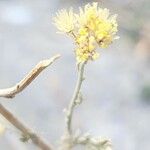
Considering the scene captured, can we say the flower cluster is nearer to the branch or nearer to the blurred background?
the branch

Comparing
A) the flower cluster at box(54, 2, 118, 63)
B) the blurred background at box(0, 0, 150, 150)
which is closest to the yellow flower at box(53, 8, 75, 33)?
the flower cluster at box(54, 2, 118, 63)

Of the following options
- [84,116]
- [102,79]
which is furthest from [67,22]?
[102,79]

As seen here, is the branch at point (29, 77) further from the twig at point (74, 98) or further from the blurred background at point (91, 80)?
the blurred background at point (91, 80)

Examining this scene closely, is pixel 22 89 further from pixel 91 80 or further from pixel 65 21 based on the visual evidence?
pixel 91 80

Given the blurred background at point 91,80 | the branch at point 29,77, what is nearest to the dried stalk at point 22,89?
the branch at point 29,77

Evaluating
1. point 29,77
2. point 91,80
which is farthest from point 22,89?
point 91,80

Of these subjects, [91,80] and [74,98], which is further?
[91,80]
